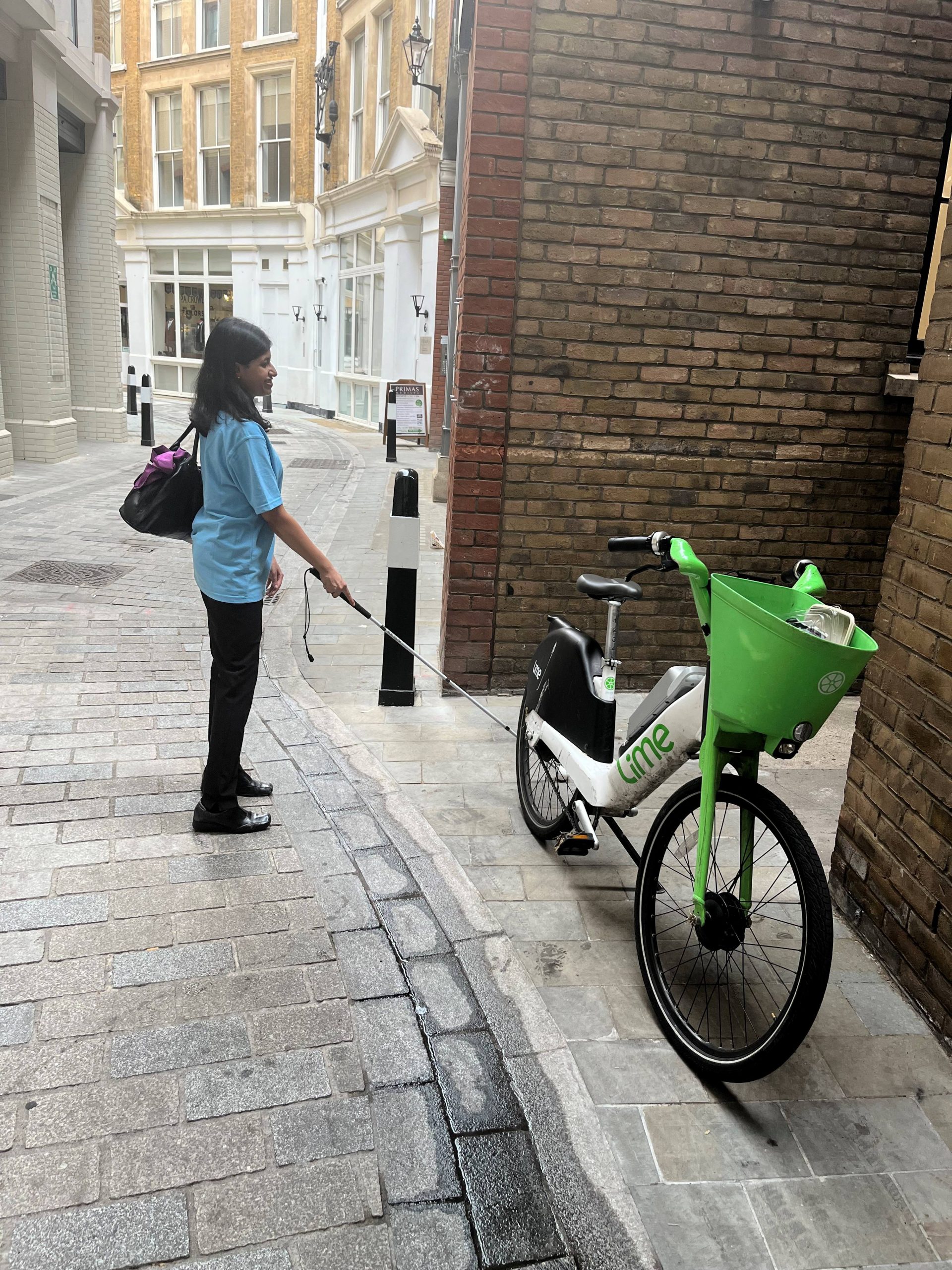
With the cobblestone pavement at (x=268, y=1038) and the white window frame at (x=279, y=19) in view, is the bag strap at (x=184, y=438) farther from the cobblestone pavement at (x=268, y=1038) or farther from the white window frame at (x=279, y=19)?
the white window frame at (x=279, y=19)

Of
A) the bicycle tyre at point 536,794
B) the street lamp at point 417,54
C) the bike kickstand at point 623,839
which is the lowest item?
the bicycle tyre at point 536,794

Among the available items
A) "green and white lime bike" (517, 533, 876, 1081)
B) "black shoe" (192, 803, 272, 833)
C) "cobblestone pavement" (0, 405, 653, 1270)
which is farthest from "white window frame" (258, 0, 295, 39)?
"green and white lime bike" (517, 533, 876, 1081)

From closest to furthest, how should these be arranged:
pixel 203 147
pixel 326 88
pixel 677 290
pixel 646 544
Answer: pixel 646 544, pixel 677 290, pixel 326 88, pixel 203 147

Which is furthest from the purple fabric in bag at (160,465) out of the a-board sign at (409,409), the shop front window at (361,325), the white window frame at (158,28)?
the white window frame at (158,28)

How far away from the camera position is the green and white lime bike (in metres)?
2.30

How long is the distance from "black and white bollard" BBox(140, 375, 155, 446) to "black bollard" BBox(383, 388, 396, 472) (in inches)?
163

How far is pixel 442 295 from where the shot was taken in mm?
18422

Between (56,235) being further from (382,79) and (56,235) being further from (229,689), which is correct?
(229,689)

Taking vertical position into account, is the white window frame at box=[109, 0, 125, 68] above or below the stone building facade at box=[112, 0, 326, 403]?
above

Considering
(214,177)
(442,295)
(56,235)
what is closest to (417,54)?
(442,295)

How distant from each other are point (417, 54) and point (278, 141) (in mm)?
12511

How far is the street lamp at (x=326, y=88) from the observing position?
25.5 metres

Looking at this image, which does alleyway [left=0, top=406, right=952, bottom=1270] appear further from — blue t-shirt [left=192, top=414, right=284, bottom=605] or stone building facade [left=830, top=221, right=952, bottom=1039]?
blue t-shirt [left=192, top=414, right=284, bottom=605]

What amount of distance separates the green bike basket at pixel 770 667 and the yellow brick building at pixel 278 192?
62.0 feet
